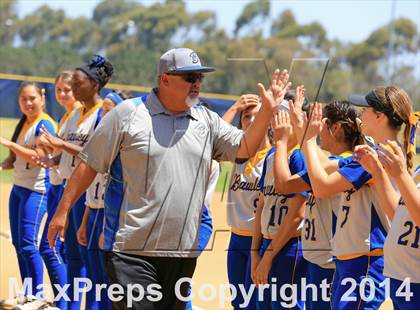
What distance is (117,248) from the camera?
4.82 meters

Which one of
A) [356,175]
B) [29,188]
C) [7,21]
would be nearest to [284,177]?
[356,175]

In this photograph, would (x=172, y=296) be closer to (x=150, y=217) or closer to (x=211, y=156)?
(x=150, y=217)

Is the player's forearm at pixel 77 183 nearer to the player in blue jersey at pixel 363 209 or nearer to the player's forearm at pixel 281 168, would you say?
the player's forearm at pixel 281 168

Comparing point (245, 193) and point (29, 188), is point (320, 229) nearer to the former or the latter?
point (245, 193)

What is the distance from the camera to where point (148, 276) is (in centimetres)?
480

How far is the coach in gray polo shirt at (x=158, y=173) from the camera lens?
4.80 metres

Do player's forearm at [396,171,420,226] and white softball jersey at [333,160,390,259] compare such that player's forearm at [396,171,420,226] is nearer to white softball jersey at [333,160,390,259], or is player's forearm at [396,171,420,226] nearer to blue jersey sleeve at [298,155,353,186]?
white softball jersey at [333,160,390,259]

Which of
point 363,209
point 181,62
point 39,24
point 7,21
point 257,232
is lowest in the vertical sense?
point 257,232

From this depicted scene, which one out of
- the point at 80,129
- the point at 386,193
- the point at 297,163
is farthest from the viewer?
the point at 80,129

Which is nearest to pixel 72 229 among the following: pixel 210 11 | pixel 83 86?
pixel 83 86

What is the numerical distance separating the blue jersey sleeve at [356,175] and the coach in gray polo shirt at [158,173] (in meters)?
0.56

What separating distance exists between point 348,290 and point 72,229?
3.35 m

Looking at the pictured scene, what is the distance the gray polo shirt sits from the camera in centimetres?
481

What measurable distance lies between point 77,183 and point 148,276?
697 millimetres
